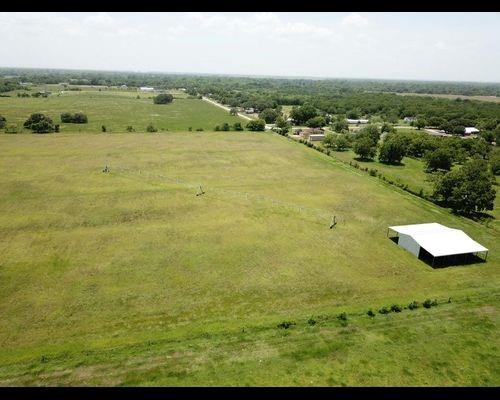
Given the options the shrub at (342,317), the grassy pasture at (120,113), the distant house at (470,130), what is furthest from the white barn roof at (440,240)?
the distant house at (470,130)

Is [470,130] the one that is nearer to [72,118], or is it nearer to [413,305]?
[413,305]

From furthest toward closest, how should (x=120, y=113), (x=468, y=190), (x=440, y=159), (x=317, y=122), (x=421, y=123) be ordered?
(x=120, y=113)
(x=421, y=123)
(x=317, y=122)
(x=440, y=159)
(x=468, y=190)

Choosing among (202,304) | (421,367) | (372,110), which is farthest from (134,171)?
(372,110)

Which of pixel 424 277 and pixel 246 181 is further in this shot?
pixel 246 181

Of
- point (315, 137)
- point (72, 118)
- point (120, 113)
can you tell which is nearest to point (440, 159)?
point (315, 137)

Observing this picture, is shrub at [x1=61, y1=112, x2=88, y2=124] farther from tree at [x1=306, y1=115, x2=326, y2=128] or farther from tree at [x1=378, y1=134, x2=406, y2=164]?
tree at [x1=378, y1=134, x2=406, y2=164]

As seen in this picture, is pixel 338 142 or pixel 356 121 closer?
pixel 338 142

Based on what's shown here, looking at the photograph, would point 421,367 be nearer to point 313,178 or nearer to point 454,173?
point 454,173
